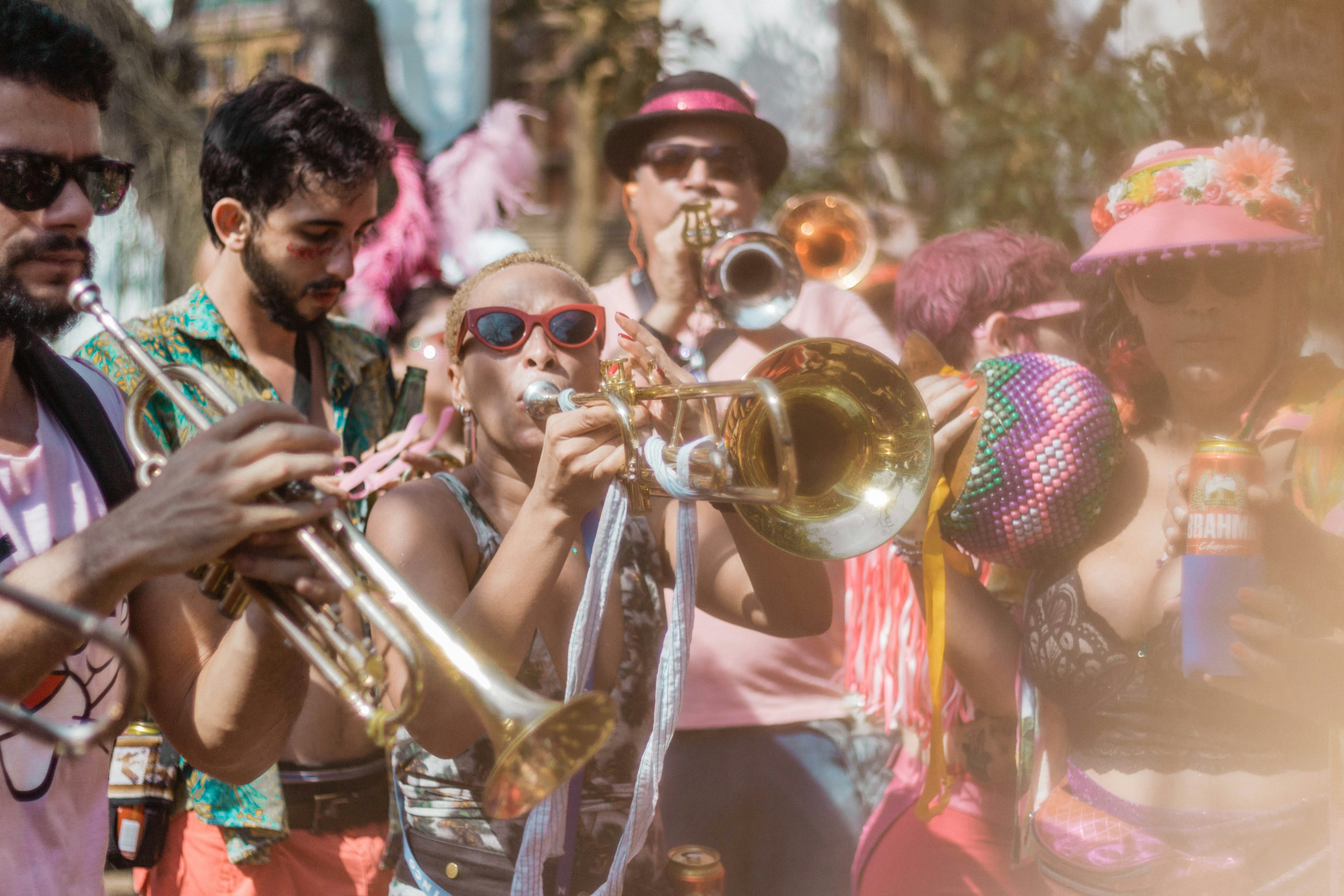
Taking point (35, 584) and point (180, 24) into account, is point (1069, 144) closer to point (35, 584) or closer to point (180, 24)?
point (180, 24)

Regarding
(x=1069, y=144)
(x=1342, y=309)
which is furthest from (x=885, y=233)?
(x=1342, y=309)

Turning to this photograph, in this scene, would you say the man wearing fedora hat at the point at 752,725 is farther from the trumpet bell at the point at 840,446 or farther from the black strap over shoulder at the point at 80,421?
the black strap over shoulder at the point at 80,421

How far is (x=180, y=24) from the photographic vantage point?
737 cm

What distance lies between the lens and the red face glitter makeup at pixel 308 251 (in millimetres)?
3434

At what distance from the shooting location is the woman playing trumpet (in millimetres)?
2117

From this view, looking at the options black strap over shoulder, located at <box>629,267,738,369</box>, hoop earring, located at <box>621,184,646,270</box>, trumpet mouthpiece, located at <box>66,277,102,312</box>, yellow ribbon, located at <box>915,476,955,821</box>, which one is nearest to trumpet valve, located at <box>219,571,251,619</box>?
trumpet mouthpiece, located at <box>66,277,102,312</box>

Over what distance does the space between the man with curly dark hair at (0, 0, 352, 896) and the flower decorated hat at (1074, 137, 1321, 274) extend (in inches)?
68.4

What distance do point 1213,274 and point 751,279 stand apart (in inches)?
65.6

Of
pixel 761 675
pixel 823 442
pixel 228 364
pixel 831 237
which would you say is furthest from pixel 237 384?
pixel 831 237

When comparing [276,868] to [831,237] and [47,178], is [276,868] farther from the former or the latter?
[831,237]

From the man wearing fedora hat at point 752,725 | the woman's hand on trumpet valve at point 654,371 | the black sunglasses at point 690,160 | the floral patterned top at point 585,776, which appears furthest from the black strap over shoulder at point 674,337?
the floral patterned top at point 585,776

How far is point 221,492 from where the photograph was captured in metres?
1.55

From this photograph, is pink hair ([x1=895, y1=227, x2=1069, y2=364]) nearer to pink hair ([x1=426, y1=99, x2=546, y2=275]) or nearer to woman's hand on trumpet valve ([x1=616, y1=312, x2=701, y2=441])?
woman's hand on trumpet valve ([x1=616, y1=312, x2=701, y2=441])

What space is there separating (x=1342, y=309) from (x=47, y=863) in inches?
119
